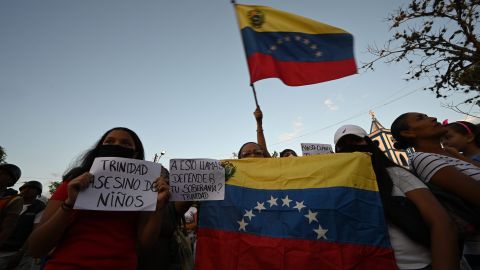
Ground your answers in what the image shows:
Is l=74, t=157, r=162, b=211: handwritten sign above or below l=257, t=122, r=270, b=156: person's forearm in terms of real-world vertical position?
below

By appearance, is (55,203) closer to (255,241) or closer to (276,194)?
(255,241)

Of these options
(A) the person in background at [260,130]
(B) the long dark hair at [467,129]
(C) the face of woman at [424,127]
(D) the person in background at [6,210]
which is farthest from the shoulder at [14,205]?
(B) the long dark hair at [467,129]

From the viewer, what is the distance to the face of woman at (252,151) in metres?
3.64

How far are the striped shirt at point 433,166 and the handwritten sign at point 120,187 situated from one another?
214 centimetres

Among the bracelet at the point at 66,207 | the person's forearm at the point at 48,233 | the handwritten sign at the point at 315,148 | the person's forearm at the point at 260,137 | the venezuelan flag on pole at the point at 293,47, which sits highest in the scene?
the venezuelan flag on pole at the point at 293,47

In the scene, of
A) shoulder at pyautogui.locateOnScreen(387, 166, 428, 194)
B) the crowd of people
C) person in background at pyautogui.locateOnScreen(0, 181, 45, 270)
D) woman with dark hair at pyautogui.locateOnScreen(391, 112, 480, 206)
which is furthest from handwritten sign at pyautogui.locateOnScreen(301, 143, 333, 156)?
person in background at pyautogui.locateOnScreen(0, 181, 45, 270)

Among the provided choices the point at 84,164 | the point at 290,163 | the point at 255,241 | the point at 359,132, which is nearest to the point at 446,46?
the point at 359,132

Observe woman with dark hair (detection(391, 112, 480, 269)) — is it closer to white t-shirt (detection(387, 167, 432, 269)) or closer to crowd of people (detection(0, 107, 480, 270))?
crowd of people (detection(0, 107, 480, 270))

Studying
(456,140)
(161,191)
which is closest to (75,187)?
(161,191)

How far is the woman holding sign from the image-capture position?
1.65 meters

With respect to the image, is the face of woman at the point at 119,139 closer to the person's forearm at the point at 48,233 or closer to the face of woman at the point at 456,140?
the person's forearm at the point at 48,233

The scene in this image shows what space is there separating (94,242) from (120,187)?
381mm

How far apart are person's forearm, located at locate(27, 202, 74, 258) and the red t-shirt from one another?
0.08 meters

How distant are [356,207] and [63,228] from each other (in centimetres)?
207
